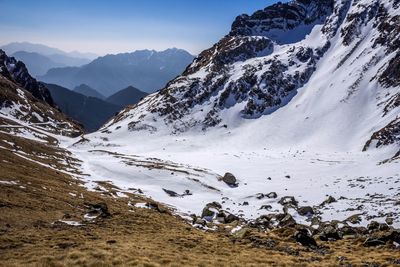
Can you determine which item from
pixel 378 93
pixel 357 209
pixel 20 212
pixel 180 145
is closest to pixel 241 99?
pixel 180 145

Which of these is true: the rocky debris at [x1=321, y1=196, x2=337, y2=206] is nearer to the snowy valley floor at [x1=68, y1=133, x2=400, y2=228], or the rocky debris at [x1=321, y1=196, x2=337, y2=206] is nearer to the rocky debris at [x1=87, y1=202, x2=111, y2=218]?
the snowy valley floor at [x1=68, y1=133, x2=400, y2=228]

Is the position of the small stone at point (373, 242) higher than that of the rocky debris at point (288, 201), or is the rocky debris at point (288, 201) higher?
the rocky debris at point (288, 201)

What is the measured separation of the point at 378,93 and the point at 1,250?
127 m

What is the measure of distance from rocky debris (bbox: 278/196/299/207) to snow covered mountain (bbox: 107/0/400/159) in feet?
161

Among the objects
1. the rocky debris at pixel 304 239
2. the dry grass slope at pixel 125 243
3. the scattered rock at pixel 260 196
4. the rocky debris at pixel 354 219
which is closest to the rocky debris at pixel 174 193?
the scattered rock at pixel 260 196

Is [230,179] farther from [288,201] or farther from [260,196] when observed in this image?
[288,201]

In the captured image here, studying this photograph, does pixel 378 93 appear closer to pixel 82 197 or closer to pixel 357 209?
pixel 357 209

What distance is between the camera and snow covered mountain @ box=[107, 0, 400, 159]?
402 feet

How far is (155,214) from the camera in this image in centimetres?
4453

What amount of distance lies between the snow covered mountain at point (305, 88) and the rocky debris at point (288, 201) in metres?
49.1

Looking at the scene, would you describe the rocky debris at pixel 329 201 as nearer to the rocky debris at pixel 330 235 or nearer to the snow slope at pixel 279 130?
the snow slope at pixel 279 130

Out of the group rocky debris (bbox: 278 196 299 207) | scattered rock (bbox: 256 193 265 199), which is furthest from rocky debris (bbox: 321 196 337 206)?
scattered rock (bbox: 256 193 265 199)

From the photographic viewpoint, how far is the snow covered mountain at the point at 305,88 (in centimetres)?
12250

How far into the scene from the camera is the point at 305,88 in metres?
157
